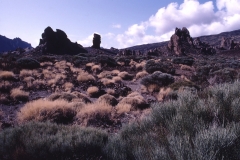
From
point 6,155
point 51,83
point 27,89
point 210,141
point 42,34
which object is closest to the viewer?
point 210,141

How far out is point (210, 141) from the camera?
2.87 metres

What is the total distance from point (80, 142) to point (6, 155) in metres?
1.53

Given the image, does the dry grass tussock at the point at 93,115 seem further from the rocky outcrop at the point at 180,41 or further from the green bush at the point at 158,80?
the rocky outcrop at the point at 180,41

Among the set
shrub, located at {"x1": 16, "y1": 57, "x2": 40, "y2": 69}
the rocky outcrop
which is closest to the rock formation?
the rocky outcrop

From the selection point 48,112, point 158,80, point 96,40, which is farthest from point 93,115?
point 96,40

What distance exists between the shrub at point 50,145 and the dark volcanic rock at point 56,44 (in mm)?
72229

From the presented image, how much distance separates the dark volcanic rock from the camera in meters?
75.6

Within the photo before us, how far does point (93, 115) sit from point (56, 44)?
244ft

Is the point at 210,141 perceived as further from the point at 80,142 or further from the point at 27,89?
the point at 27,89

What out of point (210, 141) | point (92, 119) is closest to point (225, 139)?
point (210, 141)

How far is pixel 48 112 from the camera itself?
8602 mm

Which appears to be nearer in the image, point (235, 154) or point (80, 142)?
point (235, 154)

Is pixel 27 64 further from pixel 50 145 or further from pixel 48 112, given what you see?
pixel 50 145

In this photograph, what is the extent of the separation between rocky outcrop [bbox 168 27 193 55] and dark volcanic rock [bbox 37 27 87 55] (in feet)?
117
